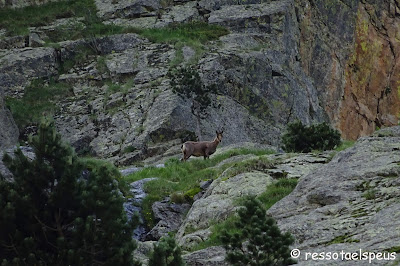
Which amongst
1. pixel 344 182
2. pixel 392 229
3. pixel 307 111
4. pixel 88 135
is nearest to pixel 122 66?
pixel 88 135

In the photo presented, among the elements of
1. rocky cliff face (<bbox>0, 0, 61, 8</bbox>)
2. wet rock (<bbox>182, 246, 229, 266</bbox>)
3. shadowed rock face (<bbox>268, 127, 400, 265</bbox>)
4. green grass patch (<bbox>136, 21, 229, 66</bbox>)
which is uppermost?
rocky cliff face (<bbox>0, 0, 61, 8</bbox>)

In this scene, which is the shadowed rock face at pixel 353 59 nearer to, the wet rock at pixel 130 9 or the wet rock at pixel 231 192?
the wet rock at pixel 130 9

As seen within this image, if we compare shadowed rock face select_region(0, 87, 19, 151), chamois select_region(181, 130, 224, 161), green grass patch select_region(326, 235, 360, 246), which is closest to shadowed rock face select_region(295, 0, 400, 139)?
shadowed rock face select_region(0, 87, 19, 151)

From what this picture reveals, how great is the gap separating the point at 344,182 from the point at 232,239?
4.66 meters

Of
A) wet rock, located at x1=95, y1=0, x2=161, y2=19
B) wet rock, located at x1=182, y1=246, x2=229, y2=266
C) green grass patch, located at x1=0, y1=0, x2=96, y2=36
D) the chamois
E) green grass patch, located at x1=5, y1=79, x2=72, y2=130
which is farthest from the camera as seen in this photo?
wet rock, located at x1=95, y1=0, x2=161, y2=19

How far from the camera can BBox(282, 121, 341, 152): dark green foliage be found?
26.4m

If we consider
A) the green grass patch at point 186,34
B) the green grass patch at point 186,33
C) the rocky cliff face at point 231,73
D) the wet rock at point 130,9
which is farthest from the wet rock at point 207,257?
the wet rock at point 130,9

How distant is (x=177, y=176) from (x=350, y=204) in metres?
12.6

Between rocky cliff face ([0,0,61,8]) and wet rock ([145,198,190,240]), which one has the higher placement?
rocky cliff face ([0,0,61,8])

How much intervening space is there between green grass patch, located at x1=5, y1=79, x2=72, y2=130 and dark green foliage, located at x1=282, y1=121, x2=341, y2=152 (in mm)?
25055

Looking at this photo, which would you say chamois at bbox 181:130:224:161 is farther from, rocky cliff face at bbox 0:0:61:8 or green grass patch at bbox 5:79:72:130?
rocky cliff face at bbox 0:0:61:8

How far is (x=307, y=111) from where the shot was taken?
2079 inches

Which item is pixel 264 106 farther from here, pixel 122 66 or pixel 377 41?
pixel 377 41

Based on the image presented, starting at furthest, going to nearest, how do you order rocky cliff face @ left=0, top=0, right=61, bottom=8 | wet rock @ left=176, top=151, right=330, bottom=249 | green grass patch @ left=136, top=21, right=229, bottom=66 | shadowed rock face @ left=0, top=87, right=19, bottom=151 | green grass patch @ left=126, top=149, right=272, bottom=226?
1. rocky cliff face @ left=0, top=0, right=61, bottom=8
2. green grass patch @ left=136, top=21, right=229, bottom=66
3. shadowed rock face @ left=0, top=87, right=19, bottom=151
4. green grass patch @ left=126, top=149, right=272, bottom=226
5. wet rock @ left=176, top=151, right=330, bottom=249
